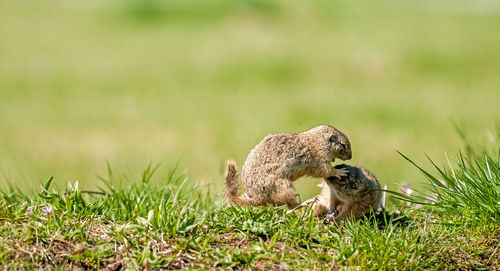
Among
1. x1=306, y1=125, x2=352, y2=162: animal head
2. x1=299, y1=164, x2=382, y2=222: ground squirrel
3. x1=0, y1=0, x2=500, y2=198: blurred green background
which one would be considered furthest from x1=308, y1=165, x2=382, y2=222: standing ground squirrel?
x1=0, y1=0, x2=500, y2=198: blurred green background

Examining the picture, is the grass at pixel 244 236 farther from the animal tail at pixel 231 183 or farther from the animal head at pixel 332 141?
the animal head at pixel 332 141

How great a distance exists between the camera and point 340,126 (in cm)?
1056

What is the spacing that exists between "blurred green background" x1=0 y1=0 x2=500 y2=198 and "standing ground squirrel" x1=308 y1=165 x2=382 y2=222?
245cm

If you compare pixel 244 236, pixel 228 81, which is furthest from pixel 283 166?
pixel 228 81

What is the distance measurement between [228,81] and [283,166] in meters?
9.41

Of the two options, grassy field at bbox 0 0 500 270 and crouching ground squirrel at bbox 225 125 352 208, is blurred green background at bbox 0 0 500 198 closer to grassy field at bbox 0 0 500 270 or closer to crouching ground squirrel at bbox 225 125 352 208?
grassy field at bbox 0 0 500 270

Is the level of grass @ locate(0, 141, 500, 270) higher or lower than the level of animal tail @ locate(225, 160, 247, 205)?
lower

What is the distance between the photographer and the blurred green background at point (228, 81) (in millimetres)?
9922

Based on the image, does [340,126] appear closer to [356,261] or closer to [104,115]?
[104,115]

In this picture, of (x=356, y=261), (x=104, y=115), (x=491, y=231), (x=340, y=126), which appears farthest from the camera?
(x=104, y=115)

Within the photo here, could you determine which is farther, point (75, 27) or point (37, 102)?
point (75, 27)

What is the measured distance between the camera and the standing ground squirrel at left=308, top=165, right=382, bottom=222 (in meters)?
4.30

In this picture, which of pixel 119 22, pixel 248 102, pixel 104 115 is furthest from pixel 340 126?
pixel 119 22

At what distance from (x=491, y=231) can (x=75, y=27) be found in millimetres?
15225
